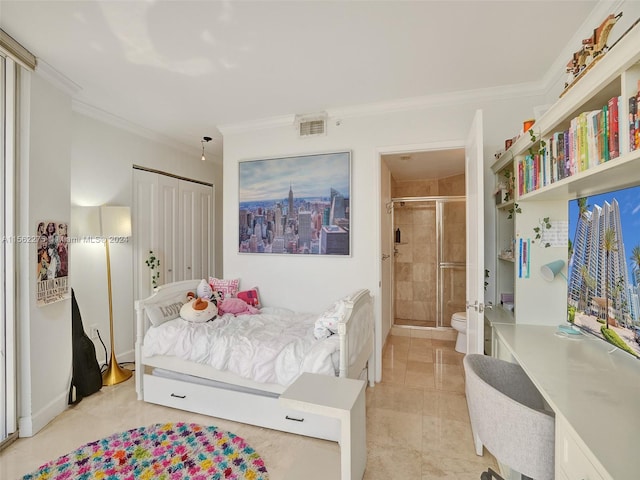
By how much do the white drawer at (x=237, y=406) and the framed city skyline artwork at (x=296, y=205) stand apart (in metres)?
1.47

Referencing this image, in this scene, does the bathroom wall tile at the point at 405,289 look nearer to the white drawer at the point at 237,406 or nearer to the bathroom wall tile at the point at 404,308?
the bathroom wall tile at the point at 404,308

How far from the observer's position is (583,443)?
916 millimetres

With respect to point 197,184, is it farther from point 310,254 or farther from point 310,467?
point 310,467

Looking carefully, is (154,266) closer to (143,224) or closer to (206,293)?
(143,224)

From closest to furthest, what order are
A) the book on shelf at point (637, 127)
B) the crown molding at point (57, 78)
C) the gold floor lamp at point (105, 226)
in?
1. the book on shelf at point (637, 127)
2. the crown molding at point (57, 78)
3. the gold floor lamp at point (105, 226)

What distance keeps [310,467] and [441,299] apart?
3488 millimetres

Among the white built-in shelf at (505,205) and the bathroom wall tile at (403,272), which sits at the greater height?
the white built-in shelf at (505,205)

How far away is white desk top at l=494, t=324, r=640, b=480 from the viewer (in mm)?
884

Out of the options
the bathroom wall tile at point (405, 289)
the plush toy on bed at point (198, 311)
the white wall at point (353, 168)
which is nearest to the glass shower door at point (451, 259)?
the bathroom wall tile at point (405, 289)

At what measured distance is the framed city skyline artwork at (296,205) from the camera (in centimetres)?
317

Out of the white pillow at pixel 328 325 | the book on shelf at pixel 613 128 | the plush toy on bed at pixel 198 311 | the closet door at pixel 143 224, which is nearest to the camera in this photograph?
the book on shelf at pixel 613 128

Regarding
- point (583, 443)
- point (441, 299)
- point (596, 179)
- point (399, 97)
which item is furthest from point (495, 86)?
point (441, 299)

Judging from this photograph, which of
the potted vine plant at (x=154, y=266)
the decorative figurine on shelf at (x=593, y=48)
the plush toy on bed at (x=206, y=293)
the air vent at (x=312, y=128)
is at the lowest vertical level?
the plush toy on bed at (x=206, y=293)

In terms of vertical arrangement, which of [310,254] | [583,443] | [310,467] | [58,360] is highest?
[310,254]
